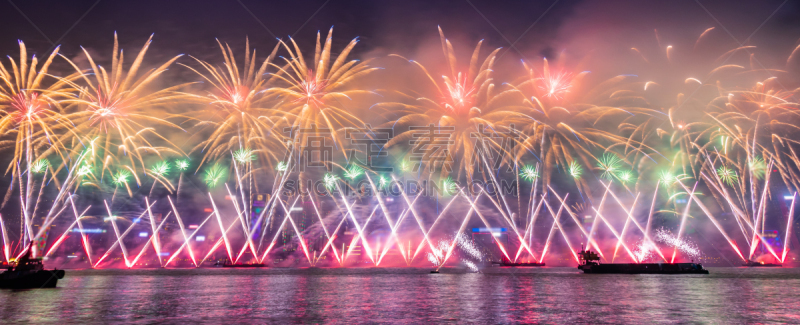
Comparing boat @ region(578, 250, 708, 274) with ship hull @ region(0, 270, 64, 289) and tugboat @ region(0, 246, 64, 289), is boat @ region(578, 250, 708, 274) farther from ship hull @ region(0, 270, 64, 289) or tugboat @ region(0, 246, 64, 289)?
ship hull @ region(0, 270, 64, 289)

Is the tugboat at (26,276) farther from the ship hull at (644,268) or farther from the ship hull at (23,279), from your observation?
the ship hull at (644,268)

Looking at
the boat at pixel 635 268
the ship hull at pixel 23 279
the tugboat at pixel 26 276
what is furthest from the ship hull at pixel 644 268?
the ship hull at pixel 23 279

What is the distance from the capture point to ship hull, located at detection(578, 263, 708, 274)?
119250 mm

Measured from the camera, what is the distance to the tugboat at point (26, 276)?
233 ft

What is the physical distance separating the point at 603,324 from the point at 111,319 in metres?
40.3

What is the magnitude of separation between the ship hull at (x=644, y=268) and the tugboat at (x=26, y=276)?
395 ft

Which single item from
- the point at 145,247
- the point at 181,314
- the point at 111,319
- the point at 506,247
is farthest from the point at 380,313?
the point at 145,247

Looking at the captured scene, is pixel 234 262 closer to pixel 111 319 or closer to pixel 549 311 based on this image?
pixel 111 319

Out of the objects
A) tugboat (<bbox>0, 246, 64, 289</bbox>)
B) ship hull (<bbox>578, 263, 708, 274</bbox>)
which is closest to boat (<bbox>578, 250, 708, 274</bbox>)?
ship hull (<bbox>578, 263, 708, 274</bbox>)

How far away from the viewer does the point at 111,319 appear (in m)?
37.0

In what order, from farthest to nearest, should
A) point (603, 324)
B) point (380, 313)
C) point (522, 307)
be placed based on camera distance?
1. point (522, 307)
2. point (380, 313)
3. point (603, 324)

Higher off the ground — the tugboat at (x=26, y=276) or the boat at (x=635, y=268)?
the tugboat at (x=26, y=276)

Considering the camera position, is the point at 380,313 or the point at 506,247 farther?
the point at 506,247

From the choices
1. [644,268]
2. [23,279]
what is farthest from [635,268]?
[23,279]
